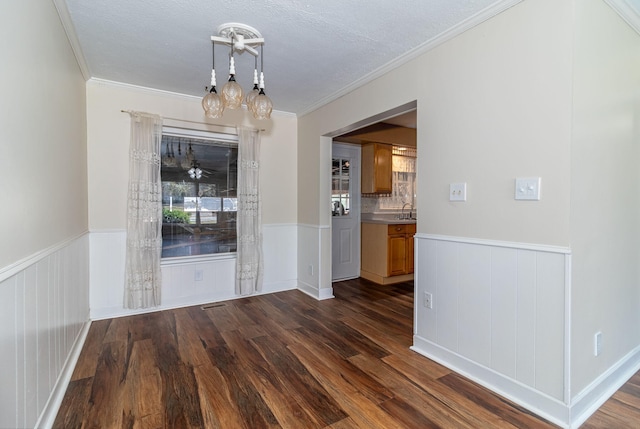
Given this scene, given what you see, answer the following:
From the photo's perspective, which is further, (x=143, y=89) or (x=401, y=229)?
(x=401, y=229)

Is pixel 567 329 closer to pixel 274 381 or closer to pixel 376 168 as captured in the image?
pixel 274 381

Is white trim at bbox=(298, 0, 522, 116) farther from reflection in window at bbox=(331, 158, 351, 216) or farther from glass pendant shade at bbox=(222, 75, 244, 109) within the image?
reflection in window at bbox=(331, 158, 351, 216)

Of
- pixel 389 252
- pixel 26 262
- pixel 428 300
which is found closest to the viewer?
pixel 26 262

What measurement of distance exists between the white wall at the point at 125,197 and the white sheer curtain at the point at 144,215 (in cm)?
13

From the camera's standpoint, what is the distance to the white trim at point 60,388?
5.29ft

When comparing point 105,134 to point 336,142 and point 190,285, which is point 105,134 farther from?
point 336,142

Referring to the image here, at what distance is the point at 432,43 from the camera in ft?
7.60

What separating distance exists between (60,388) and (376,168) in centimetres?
430

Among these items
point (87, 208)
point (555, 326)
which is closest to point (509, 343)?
point (555, 326)

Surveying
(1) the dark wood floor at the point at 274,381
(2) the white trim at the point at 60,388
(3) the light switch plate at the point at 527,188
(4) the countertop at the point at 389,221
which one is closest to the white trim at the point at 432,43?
(3) the light switch plate at the point at 527,188

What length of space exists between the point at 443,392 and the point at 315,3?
2.57 meters

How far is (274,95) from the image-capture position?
352cm

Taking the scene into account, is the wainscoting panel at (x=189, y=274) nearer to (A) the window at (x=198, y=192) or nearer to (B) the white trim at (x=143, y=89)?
(A) the window at (x=198, y=192)

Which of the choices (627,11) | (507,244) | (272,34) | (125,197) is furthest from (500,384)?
(125,197)
